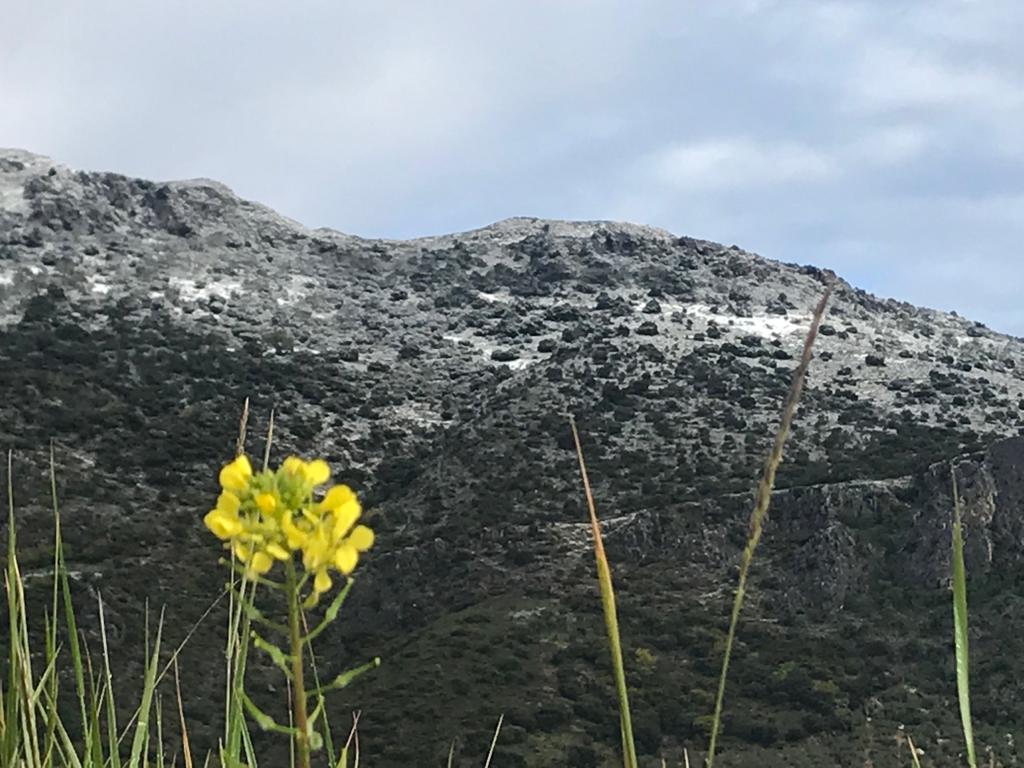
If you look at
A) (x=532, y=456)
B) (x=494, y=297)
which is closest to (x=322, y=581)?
(x=532, y=456)

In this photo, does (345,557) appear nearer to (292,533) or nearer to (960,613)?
(292,533)

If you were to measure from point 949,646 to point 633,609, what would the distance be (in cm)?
873

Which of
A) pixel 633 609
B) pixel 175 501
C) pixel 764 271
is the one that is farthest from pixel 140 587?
pixel 764 271

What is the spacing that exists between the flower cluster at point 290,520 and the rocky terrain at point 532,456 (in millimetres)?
23100

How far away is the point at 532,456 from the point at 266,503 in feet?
144

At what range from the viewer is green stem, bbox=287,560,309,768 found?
3.95ft

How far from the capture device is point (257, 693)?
106 feet

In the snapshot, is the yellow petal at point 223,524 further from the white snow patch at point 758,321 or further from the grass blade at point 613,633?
the white snow patch at point 758,321

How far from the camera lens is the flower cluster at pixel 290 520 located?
51.3 inches

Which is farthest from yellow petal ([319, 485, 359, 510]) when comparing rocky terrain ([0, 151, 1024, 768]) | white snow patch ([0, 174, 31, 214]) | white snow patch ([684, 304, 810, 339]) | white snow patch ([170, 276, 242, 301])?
white snow patch ([0, 174, 31, 214])

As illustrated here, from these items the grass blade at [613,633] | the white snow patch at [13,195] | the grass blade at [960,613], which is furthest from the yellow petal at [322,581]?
the white snow patch at [13,195]

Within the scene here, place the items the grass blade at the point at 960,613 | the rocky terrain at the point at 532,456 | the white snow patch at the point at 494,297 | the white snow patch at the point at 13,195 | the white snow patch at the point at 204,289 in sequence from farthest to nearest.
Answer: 1. the white snow patch at the point at 13,195
2. the white snow patch at the point at 494,297
3. the white snow patch at the point at 204,289
4. the rocky terrain at the point at 532,456
5. the grass blade at the point at 960,613

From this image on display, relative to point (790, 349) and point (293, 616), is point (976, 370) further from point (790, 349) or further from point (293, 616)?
point (293, 616)

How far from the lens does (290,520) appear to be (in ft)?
4.32
